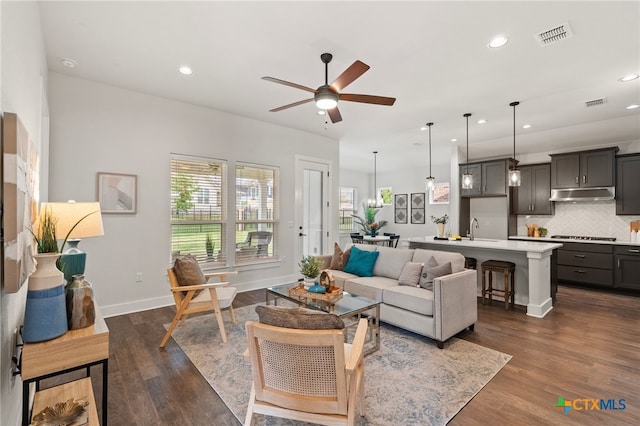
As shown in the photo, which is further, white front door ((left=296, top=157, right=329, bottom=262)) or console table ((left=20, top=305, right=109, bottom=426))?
white front door ((left=296, top=157, right=329, bottom=262))

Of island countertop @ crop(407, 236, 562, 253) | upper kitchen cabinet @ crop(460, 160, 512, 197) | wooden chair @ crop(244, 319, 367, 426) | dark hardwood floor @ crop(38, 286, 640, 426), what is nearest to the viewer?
wooden chair @ crop(244, 319, 367, 426)

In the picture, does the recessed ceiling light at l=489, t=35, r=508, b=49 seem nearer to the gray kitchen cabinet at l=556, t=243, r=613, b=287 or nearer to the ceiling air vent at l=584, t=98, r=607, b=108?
the ceiling air vent at l=584, t=98, r=607, b=108

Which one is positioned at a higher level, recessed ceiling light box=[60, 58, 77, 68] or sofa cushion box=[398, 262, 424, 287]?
recessed ceiling light box=[60, 58, 77, 68]

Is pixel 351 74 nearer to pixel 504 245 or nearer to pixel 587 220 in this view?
pixel 504 245

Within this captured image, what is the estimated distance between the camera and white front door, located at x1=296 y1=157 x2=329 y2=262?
6.14 metres

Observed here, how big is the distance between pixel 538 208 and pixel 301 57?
5935 millimetres

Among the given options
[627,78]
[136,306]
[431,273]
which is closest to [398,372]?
[431,273]

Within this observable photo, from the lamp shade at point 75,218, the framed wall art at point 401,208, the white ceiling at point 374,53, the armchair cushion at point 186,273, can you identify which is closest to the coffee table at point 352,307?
the armchair cushion at point 186,273

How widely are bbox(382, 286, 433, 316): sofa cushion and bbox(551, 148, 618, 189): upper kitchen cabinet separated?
4685mm

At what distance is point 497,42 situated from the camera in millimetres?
2857

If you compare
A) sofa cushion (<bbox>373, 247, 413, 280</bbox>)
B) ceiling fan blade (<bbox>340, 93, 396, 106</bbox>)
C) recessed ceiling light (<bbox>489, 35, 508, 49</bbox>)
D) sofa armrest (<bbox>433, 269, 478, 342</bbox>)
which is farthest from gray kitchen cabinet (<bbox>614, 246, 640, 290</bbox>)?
ceiling fan blade (<bbox>340, 93, 396, 106</bbox>)

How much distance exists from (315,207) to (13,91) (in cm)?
497

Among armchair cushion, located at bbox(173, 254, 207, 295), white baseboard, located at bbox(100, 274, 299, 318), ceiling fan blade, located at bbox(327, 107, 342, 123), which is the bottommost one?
white baseboard, located at bbox(100, 274, 299, 318)

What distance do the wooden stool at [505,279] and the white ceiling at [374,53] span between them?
2.33 m
